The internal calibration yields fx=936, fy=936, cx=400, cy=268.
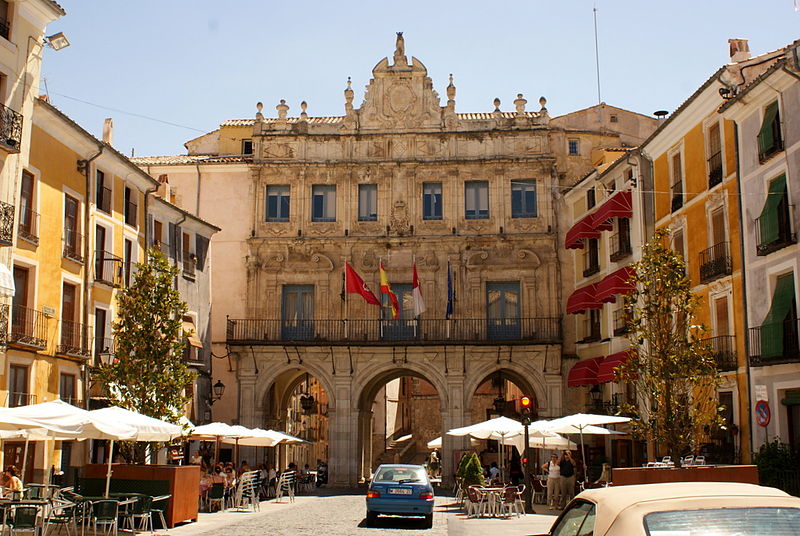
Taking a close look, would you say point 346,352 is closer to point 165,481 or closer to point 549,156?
point 549,156

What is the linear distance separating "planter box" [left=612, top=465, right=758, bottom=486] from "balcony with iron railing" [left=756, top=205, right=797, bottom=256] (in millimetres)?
7761

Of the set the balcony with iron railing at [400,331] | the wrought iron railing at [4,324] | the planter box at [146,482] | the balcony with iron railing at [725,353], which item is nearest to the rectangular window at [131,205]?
the wrought iron railing at [4,324]

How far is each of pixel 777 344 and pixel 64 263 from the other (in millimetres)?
18044

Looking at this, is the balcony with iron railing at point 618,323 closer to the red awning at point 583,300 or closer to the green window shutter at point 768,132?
the red awning at point 583,300

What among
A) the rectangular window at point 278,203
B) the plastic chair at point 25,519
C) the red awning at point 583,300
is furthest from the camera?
the rectangular window at point 278,203

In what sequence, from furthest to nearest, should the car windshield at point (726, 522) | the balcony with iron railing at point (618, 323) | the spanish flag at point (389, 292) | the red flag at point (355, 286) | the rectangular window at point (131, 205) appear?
the spanish flag at point (389, 292)
the red flag at point (355, 286)
the balcony with iron railing at point (618, 323)
the rectangular window at point (131, 205)
the car windshield at point (726, 522)

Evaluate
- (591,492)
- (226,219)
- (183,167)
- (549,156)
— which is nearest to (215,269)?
(226,219)

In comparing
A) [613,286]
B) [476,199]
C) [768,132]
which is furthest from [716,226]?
[476,199]

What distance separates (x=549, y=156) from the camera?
38.2 m

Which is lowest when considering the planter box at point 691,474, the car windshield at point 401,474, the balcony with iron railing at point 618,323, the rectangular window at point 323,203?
the car windshield at point 401,474

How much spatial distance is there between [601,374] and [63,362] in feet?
57.2

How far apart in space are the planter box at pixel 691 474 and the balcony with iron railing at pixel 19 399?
13.8 meters

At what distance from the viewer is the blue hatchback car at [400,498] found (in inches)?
783

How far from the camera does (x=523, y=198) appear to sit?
38500mm
